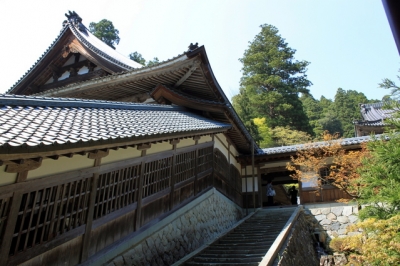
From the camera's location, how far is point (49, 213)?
15.5 feet

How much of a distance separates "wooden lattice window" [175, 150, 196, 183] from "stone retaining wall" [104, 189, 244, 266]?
0.87 metres

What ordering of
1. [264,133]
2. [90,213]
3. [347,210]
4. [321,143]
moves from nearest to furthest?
1. [90,213]
2. [347,210]
3. [321,143]
4. [264,133]

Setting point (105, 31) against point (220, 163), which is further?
point (105, 31)

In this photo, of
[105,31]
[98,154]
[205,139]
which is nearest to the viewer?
[98,154]

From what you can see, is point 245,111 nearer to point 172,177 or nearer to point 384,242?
point 172,177

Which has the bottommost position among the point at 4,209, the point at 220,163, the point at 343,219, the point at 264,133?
the point at 343,219

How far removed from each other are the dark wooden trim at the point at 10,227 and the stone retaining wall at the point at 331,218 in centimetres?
1319

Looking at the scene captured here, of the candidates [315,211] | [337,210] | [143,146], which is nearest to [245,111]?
[315,211]

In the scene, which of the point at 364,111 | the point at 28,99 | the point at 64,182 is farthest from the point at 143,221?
the point at 364,111

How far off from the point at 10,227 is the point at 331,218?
13.8 metres

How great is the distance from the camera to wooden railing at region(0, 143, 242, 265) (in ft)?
13.8

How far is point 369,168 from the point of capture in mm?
6125

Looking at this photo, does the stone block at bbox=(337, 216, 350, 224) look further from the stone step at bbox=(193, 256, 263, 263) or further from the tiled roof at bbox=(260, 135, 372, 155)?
the stone step at bbox=(193, 256, 263, 263)

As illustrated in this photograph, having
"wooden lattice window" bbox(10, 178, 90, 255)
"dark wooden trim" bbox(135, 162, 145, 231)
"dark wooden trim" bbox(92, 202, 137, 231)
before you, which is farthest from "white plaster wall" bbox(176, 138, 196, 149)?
"wooden lattice window" bbox(10, 178, 90, 255)
